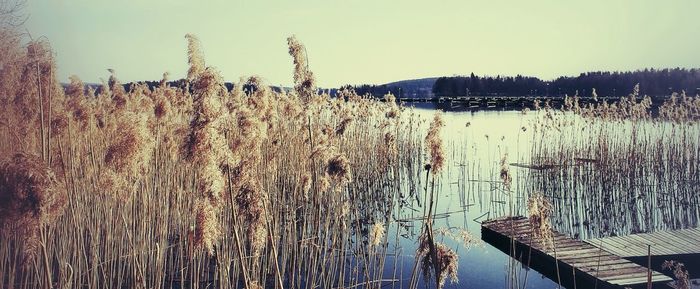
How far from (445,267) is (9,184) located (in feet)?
5.92

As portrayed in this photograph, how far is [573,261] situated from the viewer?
505cm

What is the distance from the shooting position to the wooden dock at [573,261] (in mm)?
4496

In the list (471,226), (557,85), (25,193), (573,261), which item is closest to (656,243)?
(573,261)

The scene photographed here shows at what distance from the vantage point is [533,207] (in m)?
2.86

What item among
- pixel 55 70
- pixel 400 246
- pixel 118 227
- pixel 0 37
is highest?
pixel 0 37

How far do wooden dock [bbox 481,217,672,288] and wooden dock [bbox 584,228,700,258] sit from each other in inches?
8.3

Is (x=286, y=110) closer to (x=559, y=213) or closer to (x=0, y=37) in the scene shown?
(x=0, y=37)

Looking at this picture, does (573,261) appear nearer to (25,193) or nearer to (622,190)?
(622,190)

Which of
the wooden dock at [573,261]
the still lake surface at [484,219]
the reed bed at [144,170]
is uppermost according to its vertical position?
the reed bed at [144,170]

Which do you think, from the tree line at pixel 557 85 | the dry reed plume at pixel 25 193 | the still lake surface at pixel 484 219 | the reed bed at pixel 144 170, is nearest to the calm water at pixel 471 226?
the still lake surface at pixel 484 219

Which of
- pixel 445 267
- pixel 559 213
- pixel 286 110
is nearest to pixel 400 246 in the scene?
pixel 286 110

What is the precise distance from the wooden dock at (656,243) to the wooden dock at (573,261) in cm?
21

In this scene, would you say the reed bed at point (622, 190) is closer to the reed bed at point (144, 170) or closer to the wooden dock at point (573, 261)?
the wooden dock at point (573, 261)

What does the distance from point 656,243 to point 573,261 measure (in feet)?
4.11
